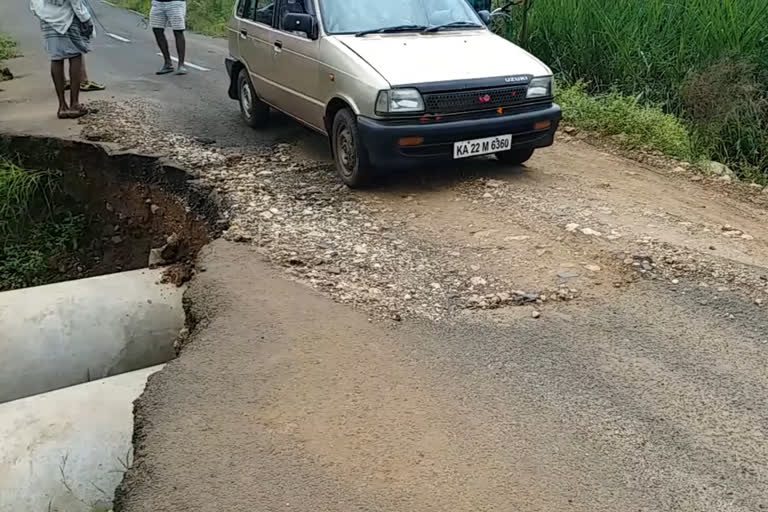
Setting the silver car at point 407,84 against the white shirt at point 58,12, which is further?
the white shirt at point 58,12

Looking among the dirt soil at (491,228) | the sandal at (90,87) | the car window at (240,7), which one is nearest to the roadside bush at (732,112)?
the dirt soil at (491,228)

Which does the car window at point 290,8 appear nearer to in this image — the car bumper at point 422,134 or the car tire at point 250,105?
the car tire at point 250,105

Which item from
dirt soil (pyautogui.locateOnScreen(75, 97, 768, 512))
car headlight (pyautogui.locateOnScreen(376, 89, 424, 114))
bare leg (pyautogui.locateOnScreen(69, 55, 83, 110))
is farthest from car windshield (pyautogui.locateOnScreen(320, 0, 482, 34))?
bare leg (pyautogui.locateOnScreen(69, 55, 83, 110))

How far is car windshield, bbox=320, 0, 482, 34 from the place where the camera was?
21.4 ft

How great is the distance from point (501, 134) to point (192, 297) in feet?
9.70

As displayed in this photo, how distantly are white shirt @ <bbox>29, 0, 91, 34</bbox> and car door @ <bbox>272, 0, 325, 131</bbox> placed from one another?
2266mm

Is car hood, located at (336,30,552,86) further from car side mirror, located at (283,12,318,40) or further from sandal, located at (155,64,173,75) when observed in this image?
sandal, located at (155,64,173,75)

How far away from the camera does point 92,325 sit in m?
4.57

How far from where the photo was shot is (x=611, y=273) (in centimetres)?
476

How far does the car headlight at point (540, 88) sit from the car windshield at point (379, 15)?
1060 mm

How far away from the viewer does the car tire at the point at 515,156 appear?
6789 mm

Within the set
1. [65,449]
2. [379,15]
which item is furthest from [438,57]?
[65,449]

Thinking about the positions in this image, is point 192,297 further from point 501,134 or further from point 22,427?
point 501,134

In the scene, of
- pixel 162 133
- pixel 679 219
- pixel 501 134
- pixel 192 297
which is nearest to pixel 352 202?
pixel 501 134
